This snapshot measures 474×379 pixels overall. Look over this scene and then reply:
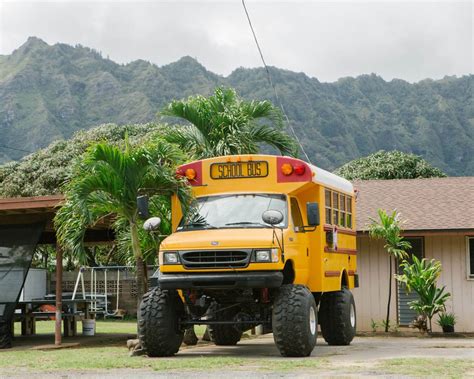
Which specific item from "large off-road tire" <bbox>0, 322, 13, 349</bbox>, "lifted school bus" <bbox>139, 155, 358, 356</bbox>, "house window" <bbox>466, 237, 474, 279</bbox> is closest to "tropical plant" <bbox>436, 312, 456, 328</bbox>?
"house window" <bbox>466, 237, 474, 279</bbox>

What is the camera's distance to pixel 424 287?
20.2 metres

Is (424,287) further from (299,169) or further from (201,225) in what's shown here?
(201,225)

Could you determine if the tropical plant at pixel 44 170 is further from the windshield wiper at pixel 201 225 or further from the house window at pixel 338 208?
the windshield wiper at pixel 201 225

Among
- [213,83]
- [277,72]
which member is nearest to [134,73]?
[213,83]

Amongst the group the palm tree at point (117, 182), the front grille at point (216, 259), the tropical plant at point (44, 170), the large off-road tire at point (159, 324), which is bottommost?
the large off-road tire at point (159, 324)

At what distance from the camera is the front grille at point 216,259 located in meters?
13.6

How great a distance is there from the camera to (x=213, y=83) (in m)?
124

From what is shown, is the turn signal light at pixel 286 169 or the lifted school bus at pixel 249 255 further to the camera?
the turn signal light at pixel 286 169

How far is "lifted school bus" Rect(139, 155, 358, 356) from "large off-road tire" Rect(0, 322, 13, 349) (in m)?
4.83

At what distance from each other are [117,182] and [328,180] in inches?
144

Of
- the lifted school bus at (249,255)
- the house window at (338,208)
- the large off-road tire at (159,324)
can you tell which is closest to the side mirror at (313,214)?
the lifted school bus at (249,255)

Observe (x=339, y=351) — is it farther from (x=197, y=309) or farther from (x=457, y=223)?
(x=457, y=223)

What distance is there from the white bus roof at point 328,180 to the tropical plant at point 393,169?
102 feet

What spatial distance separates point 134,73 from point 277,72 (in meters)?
18.8
